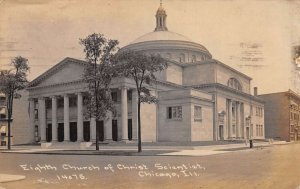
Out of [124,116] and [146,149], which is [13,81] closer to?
[146,149]

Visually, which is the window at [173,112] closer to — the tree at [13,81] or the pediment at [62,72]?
the pediment at [62,72]

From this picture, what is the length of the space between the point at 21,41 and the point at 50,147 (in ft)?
15.3

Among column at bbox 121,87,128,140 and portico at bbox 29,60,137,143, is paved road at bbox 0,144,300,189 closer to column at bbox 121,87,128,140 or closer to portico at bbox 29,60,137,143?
portico at bbox 29,60,137,143

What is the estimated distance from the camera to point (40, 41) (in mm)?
10305

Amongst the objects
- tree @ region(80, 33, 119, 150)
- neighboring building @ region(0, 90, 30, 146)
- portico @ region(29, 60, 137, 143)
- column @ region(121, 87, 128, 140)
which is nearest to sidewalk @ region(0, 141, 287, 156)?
neighboring building @ region(0, 90, 30, 146)

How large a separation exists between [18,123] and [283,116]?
710cm

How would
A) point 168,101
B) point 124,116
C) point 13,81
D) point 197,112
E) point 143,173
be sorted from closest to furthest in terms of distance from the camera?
1. point 143,173
2. point 13,81
3. point 124,116
4. point 168,101
5. point 197,112

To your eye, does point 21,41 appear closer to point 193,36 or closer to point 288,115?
point 193,36

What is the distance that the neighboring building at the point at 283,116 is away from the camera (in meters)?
11.2

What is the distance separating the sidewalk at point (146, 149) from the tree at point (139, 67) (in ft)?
1.76

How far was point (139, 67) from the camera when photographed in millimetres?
12766

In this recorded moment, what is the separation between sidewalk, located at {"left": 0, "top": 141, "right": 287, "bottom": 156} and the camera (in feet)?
37.4

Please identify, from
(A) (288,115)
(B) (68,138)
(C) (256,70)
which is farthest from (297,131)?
(B) (68,138)

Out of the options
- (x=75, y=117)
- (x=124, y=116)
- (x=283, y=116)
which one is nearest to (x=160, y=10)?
(x=283, y=116)
